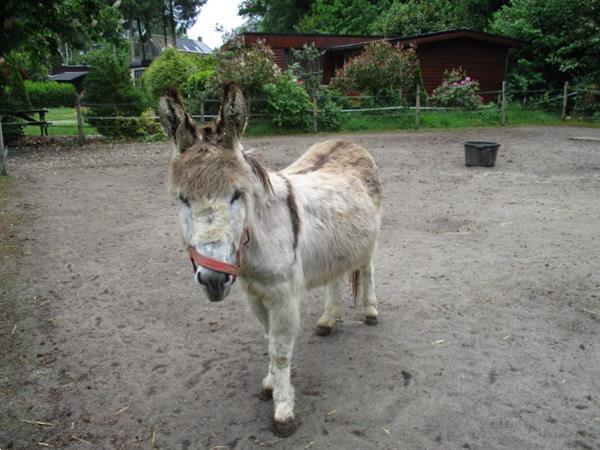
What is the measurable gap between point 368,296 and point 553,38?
20.2 m

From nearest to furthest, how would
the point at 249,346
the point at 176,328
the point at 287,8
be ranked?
the point at 249,346 → the point at 176,328 → the point at 287,8

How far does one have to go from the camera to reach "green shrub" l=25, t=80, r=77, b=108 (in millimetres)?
29672

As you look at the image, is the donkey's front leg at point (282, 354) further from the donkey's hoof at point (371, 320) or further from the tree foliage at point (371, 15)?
the tree foliage at point (371, 15)

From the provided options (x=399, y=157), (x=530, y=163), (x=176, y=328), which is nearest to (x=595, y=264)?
(x=176, y=328)

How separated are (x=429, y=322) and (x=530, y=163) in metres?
7.93

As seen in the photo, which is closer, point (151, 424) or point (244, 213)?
point (244, 213)

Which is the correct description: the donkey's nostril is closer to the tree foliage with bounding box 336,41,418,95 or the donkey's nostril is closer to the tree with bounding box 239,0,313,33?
the tree foliage with bounding box 336,41,418,95

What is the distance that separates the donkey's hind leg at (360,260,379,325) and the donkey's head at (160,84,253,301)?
184 centimetres

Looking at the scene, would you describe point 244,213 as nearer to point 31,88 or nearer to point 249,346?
point 249,346

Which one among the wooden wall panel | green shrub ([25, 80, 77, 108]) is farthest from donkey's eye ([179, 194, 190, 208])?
green shrub ([25, 80, 77, 108])

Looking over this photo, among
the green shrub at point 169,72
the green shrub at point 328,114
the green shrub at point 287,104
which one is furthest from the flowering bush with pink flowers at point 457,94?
the green shrub at point 169,72

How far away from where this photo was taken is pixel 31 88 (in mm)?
29578

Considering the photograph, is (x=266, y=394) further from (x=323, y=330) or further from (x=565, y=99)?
(x=565, y=99)

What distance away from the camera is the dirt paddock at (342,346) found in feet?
8.53
